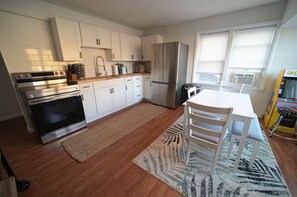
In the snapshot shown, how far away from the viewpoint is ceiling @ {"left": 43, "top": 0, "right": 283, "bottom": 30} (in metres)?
2.39

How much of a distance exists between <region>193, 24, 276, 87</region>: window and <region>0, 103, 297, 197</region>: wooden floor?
1666mm

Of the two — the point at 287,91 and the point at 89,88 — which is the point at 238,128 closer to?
the point at 287,91

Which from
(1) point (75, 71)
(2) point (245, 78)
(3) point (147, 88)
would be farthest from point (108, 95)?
(2) point (245, 78)

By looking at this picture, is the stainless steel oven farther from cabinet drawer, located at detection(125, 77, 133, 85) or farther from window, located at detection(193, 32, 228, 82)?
window, located at detection(193, 32, 228, 82)

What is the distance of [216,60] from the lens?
3377 millimetres

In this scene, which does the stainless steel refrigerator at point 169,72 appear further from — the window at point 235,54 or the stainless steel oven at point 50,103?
the stainless steel oven at point 50,103

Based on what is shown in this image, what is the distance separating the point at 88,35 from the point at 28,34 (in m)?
1.09

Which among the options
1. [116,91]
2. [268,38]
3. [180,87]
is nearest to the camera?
[268,38]

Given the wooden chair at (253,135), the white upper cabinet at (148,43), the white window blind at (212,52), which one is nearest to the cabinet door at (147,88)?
the white upper cabinet at (148,43)

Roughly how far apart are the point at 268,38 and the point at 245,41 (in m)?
0.41

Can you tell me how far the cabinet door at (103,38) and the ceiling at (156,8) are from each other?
0.38m

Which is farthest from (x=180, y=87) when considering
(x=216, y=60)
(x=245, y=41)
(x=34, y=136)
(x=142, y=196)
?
(x=34, y=136)

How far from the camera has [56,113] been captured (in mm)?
2234

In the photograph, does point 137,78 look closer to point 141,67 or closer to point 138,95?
point 138,95
